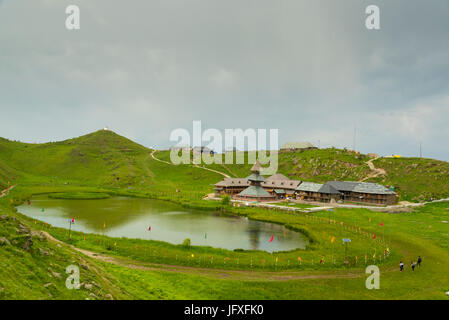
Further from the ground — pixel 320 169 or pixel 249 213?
pixel 320 169

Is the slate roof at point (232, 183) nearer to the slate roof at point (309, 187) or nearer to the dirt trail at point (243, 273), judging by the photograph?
the slate roof at point (309, 187)

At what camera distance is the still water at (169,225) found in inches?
2113

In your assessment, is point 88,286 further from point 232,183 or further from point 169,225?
point 232,183

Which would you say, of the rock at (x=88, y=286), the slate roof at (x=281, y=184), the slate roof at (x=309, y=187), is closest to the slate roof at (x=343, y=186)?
the slate roof at (x=309, y=187)

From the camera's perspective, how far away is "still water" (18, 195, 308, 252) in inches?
2113

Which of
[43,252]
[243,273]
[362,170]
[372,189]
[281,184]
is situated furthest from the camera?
[362,170]

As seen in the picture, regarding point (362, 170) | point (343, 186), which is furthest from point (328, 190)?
point (362, 170)

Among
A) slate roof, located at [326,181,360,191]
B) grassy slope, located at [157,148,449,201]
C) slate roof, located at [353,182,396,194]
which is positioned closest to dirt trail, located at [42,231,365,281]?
slate roof, located at [353,182,396,194]

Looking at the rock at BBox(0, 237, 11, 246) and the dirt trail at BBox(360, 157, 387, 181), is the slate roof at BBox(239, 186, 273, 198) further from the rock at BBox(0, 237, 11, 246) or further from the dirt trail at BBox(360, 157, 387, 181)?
the rock at BBox(0, 237, 11, 246)

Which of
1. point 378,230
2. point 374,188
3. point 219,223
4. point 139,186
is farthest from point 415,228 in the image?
point 139,186

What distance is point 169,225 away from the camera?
65.6 metres

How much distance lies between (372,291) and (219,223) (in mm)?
43937
